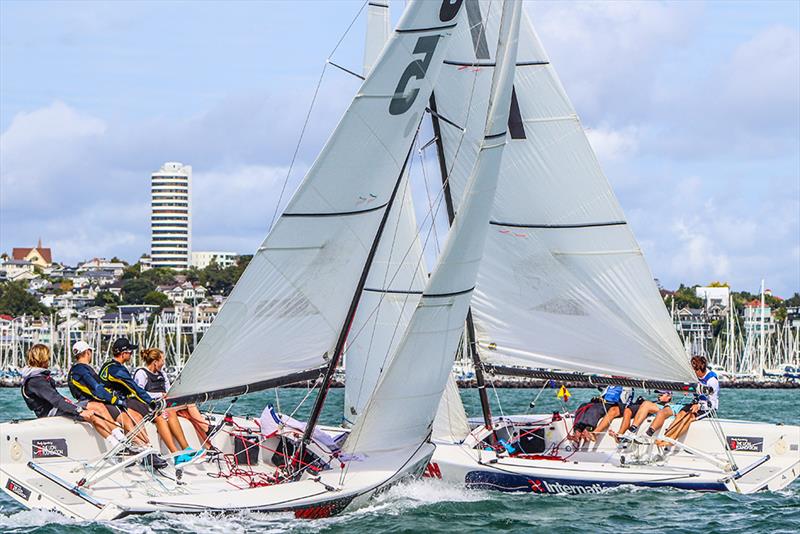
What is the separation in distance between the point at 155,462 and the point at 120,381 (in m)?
1.09

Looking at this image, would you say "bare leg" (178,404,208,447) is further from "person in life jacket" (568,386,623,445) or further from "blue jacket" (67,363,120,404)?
"person in life jacket" (568,386,623,445)

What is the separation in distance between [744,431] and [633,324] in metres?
2.17

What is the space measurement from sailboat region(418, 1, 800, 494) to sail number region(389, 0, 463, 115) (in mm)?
2507

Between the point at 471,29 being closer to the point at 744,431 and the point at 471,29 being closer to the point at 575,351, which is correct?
the point at 575,351

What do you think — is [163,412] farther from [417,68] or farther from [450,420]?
[417,68]

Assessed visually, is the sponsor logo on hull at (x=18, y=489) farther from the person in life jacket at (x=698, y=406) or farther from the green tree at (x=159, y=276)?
the green tree at (x=159, y=276)

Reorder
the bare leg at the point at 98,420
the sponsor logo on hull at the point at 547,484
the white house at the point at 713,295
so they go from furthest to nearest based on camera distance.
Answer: the white house at the point at 713,295 → the sponsor logo on hull at the point at 547,484 → the bare leg at the point at 98,420

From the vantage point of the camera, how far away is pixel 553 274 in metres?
18.5

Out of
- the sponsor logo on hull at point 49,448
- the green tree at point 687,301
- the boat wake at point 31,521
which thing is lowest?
the boat wake at point 31,521

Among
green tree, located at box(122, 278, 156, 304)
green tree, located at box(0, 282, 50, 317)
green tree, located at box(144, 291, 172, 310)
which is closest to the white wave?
green tree, located at box(0, 282, 50, 317)

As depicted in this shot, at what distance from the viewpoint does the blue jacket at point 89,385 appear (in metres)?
15.9

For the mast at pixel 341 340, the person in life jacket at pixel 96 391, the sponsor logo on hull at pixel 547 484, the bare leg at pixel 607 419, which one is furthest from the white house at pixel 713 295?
the person in life jacket at pixel 96 391

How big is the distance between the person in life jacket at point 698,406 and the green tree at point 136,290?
142127 mm

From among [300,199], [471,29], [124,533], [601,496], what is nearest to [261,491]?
[124,533]
